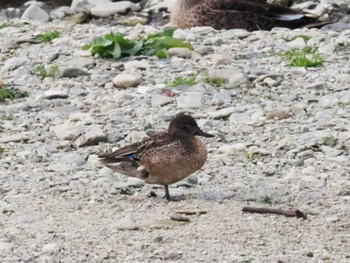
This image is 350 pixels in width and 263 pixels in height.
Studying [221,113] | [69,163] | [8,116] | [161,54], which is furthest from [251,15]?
[69,163]

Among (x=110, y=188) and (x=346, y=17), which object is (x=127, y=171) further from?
(x=346, y=17)

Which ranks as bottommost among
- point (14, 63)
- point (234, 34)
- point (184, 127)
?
point (234, 34)

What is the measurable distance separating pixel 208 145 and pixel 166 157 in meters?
1.49

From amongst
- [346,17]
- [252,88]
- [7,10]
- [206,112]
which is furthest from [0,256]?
[7,10]

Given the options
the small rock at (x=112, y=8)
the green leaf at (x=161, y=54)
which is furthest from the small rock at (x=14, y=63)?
the small rock at (x=112, y=8)

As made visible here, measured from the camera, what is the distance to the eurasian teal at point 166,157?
7.10 metres

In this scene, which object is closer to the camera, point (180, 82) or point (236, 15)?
point (180, 82)

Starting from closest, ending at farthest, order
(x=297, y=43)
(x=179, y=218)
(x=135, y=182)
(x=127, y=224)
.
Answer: (x=127, y=224) < (x=179, y=218) < (x=135, y=182) < (x=297, y=43)

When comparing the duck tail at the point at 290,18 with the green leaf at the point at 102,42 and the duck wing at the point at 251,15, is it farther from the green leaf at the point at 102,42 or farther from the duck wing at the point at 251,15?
the green leaf at the point at 102,42

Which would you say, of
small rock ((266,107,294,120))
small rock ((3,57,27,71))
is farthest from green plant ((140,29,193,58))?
small rock ((266,107,294,120))

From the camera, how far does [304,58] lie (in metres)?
10.8

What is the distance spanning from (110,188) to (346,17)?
10.1 m

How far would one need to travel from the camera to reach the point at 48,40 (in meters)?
12.8

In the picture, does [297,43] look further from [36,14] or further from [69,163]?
[36,14]
